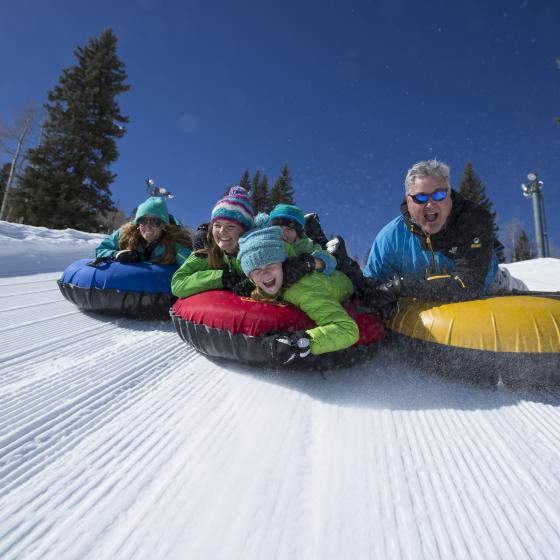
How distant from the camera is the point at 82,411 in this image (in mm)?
1438

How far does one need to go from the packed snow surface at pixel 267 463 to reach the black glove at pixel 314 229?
221 centimetres

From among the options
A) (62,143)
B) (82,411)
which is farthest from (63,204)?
(82,411)

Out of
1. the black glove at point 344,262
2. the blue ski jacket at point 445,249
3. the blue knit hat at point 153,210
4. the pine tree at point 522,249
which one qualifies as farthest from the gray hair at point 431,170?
the pine tree at point 522,249

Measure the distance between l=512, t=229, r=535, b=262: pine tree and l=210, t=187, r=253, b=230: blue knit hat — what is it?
138 ft

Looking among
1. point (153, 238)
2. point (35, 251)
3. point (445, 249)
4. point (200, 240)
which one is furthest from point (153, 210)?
point (35, 251)

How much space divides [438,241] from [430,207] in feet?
0.84

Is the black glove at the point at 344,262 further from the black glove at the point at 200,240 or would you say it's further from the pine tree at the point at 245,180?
the pine tree at the point at 245,180

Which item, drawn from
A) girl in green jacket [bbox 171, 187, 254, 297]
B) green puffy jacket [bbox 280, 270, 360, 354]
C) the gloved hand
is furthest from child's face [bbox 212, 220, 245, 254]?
green puffy jacket [bbox 280, 270, 360, 354]

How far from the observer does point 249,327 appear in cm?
180

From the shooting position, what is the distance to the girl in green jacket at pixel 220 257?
2.39 m

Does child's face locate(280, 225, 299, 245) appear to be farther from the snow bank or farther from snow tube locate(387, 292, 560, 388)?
the snow bank

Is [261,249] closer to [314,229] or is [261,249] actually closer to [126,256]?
[126,256]

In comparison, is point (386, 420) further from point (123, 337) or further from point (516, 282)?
point (516, 282)

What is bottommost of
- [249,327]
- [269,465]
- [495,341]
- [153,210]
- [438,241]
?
[269,465]
